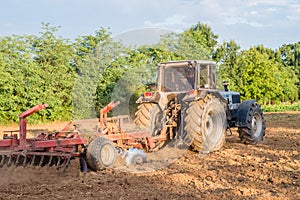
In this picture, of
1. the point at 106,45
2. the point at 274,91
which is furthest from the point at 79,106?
the point at 274,91

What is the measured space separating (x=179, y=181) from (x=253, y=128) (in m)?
5.14

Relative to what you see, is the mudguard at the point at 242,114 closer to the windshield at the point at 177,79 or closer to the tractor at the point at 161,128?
the tractor at the point at 161,128

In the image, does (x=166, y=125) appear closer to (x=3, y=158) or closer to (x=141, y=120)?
(x=141, y=120)

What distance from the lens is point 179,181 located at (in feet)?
19.0

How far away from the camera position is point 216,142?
894 cm

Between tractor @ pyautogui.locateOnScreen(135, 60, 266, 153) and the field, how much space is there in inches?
26.6

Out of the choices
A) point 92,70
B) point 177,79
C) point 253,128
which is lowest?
point 253,128

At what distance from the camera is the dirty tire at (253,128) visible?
9.95 metres

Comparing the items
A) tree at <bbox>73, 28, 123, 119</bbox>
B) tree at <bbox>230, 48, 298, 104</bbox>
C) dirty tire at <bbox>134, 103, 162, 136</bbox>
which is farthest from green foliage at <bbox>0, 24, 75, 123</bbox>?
tree at <bbox>230, 48, 298, 104</bbox>

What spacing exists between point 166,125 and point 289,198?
4.18 metres

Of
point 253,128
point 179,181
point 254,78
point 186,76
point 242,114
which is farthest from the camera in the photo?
point 254,78

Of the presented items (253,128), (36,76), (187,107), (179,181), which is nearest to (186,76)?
(187,107)

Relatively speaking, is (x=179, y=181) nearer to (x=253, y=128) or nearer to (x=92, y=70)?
(x=253, y=128)

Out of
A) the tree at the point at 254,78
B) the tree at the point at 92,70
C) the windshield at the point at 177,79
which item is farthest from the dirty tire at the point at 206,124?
the tree at the point at 254,78
